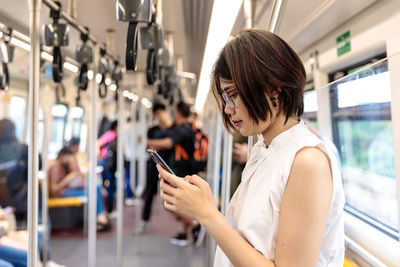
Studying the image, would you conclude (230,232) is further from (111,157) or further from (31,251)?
(111,157)

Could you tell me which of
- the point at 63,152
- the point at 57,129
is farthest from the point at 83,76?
the point at 57,129

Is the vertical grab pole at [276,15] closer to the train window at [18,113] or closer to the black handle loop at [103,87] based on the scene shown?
the black handle loop at [103,87]

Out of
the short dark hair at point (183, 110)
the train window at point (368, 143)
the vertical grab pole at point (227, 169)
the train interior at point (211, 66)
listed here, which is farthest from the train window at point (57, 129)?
the train window at point (368, 143)

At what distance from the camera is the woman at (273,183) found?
76 centimetres

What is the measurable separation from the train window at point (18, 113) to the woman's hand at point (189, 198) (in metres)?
3.97

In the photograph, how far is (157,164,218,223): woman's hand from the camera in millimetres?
831

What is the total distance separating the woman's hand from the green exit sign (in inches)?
82.3

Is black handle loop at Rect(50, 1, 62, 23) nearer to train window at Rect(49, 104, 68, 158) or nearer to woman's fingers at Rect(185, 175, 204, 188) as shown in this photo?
woman's fingers at Rect(185, 175, 204, 188)

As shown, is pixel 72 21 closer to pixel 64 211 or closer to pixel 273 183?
pixel 273 183

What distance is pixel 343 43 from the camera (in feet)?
8.75

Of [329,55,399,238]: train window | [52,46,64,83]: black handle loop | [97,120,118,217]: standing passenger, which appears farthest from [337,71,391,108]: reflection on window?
[97,120,118,217]: standing passenger

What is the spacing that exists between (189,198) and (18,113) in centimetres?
435

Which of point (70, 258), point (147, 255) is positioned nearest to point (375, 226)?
point (147, 255)

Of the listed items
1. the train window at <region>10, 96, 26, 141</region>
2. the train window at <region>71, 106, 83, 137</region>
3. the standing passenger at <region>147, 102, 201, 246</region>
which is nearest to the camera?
the train window at <region>10, 96, 26, 141</region>
